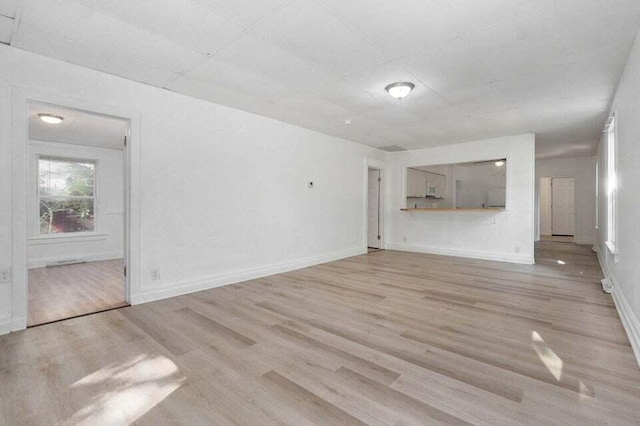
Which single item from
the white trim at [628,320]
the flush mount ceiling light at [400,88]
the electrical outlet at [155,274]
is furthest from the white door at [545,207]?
the electrical outlet at [155,274]

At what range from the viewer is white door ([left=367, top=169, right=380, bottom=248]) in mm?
7684

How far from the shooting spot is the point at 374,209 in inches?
307

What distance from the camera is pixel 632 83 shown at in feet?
8.57

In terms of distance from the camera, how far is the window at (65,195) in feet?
19.7

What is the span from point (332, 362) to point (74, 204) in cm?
688

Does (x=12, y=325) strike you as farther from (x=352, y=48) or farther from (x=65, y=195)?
(x=65, y=195)

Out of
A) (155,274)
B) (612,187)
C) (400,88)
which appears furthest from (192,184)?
(612,187)

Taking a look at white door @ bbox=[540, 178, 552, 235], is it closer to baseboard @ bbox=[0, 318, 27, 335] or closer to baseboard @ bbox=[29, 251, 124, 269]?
baseboard @ bbox=[29, 251, 124, 269]

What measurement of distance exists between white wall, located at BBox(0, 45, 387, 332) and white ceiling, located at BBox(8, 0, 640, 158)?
236 millimetres

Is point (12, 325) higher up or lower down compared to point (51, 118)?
lower down

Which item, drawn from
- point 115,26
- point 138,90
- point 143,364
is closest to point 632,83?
point 115,26

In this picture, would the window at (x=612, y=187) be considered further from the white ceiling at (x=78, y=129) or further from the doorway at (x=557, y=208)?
the doorway at (x=557, y=208)

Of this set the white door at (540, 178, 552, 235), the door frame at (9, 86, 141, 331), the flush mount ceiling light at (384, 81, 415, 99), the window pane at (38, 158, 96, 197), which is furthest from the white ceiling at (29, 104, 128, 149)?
the white door at (540, 178, 552, 235)

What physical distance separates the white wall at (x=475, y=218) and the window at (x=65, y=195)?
684 cm
